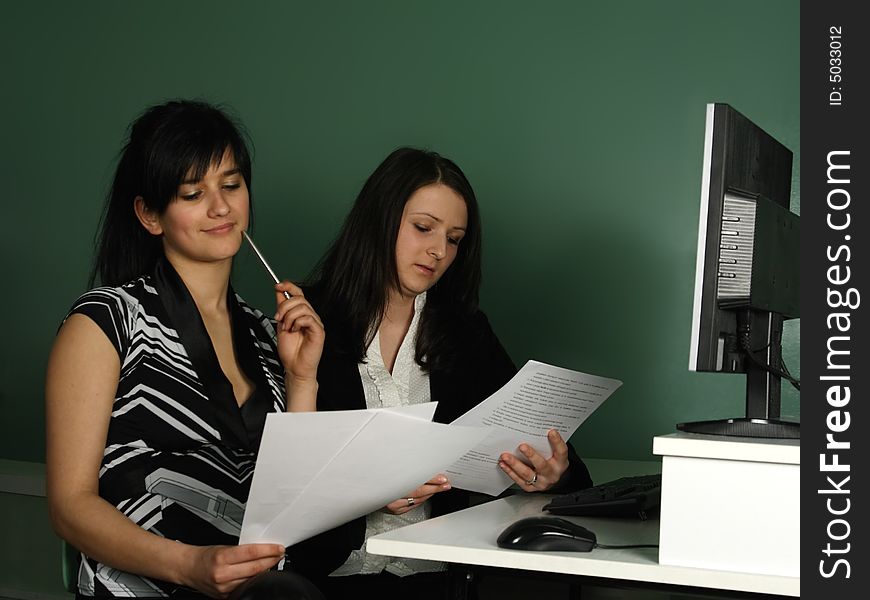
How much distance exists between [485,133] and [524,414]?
4.29 feet

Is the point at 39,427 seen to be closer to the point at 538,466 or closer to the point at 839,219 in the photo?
the point at 538,466

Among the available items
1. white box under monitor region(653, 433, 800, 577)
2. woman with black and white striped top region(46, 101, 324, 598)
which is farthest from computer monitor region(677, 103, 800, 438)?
woman with black and white striped top region(46, 101, 324, 598)

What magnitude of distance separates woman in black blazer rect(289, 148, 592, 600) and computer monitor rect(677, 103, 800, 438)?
572 mm

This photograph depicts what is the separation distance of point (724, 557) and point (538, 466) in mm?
618

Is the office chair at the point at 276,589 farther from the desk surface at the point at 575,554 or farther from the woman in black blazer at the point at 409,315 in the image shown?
the woman in black blazer at the point at 409,315

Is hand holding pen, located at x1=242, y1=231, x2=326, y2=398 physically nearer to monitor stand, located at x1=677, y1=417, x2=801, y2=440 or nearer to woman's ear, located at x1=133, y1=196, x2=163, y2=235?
woman's ear, located at x1=133, y1=196, x2=163, y2=235

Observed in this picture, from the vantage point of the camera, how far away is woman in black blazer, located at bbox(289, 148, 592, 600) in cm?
198

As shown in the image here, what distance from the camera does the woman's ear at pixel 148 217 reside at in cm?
173

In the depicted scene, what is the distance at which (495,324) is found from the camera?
2.80 m

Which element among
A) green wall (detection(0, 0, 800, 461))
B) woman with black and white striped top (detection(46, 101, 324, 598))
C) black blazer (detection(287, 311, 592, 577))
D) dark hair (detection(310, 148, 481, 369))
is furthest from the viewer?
green wall (detection(0, 0, 800, 461))

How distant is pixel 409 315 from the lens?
216 cm

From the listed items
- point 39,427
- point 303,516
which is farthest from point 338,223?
point 303,516

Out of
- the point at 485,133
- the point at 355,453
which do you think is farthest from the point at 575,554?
the point at 485,133

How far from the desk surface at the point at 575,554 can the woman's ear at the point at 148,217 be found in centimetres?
69
